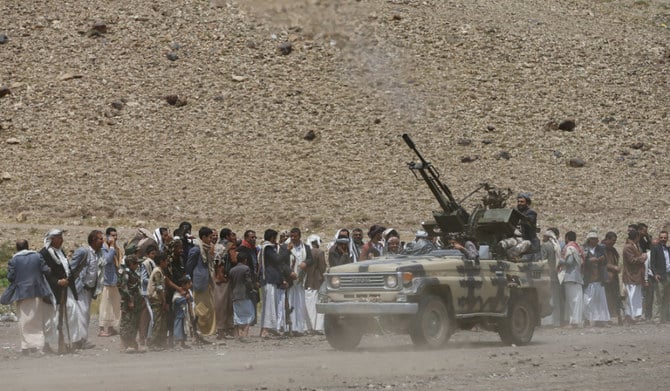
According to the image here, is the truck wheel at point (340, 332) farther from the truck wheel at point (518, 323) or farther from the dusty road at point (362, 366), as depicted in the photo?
the truck wheel at point (518, 323)

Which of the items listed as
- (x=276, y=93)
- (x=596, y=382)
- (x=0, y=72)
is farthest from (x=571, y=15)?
(x=596, y=382)

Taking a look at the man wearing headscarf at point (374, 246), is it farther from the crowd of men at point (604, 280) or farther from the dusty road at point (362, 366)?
the crowd of men at point (604, 280)

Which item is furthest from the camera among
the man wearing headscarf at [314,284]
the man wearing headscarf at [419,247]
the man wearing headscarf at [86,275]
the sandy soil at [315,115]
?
the sandy soil at [315,115]

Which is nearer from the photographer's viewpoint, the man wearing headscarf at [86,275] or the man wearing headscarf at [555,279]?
the man wearing headscarf at [86,275]

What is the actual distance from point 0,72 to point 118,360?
44.1 meters

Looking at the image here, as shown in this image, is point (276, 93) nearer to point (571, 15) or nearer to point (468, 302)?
point (571, 15)

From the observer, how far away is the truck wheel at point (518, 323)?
20.3m

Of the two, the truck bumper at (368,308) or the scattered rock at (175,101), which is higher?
the scattered rock at (175,101)

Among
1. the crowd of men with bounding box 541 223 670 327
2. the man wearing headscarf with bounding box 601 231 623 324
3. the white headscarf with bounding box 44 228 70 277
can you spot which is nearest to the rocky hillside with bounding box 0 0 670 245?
the crowd of men with bounding box 541 223 670 327

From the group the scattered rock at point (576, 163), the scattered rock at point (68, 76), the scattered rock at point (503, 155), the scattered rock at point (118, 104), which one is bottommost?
the scattered rock at point (576, 163)

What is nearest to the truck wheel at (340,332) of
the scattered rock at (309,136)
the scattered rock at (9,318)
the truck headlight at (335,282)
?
the truck headlight at (335,282)

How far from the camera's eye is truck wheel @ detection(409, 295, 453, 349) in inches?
745

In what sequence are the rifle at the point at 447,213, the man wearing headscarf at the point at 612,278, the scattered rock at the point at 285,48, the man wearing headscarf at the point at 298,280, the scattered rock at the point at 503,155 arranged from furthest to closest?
the scattered rock at the point at 285,48 → the scattered rock at the point at 503,155 → the man wearing headscarf at the point at 612,278 → the man wearing headscarf at the point at 298,280 → the rifle at the point at 447,213

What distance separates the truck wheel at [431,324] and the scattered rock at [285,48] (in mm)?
42380
